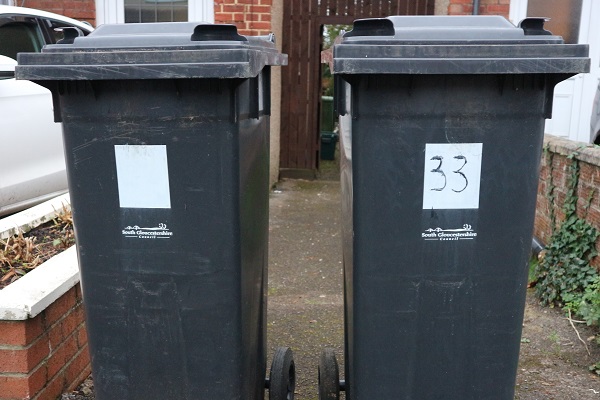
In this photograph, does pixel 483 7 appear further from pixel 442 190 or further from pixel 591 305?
pixel 442 190

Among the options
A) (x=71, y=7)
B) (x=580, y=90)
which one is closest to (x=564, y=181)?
(x=580, y=90)

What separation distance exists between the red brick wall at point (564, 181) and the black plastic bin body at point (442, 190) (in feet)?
6.95

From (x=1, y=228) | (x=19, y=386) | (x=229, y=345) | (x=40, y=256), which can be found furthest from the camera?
(x=1, y=228)

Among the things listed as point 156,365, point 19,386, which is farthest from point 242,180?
point 19,386

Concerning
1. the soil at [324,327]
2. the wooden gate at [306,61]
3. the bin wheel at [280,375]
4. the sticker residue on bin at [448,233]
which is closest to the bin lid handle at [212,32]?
the sticker residue on bin at [448,233]

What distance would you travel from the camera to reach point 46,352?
9.57 ft

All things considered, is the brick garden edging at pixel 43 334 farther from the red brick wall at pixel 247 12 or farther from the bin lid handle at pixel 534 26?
the red brick wall at pixel 247 12

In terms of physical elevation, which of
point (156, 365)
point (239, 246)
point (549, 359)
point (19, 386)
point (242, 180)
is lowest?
point (549, 359)

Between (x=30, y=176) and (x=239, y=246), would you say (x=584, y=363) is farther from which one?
(x=30, y=176)

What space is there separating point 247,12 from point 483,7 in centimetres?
255

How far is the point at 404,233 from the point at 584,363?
192 centimetres

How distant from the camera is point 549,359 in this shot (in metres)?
3.77

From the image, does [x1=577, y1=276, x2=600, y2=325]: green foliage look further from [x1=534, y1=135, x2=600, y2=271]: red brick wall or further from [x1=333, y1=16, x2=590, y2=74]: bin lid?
[x1=333, y1=16, x2=590, y2=74]: bin lid

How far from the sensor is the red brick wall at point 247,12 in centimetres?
725
